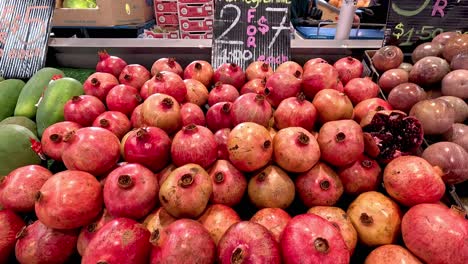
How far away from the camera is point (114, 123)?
146 centimetres

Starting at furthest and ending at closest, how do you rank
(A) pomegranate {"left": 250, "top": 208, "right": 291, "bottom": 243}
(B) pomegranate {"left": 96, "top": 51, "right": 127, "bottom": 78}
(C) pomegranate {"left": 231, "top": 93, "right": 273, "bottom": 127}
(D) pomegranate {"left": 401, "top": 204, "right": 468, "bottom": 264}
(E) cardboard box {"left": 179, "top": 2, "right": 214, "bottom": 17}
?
(E) cardboard box {"left": 179, "top": 2, "right": 214, "bottom": 17} < (B) pomegranate {"left": 96, "top": 51, "right": 127, "bottom": 78} < (C) pomegranate {"left": 231, "top": 93, "right": 273, "bottom": 127} < (A) pomegranate {"left": 250, "top": 208, "right": 291, "bottom": 243} < (D) pomegranate {"left": 401, "top": 204, "right": 468, "bottom": 264}

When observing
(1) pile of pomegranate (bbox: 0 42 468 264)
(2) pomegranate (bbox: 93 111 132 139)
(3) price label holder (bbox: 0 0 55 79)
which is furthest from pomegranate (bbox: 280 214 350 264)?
(3) price label holder (bbox: 0 0 55 79)

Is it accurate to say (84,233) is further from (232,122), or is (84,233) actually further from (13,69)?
(13,69)

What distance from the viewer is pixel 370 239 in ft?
3.54

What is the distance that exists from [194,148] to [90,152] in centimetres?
44

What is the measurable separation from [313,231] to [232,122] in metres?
0.69

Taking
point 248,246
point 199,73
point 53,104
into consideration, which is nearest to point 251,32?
point 199,73

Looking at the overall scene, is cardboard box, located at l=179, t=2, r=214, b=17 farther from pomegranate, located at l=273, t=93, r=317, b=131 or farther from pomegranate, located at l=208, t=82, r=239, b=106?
pomegranate, located at l=273, t=93, r=317, b=131

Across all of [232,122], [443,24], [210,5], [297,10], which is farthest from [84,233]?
[297,10]

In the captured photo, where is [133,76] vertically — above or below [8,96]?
above

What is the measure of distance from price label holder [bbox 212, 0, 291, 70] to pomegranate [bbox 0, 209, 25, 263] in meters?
1.48

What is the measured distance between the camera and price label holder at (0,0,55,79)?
7.01 ft

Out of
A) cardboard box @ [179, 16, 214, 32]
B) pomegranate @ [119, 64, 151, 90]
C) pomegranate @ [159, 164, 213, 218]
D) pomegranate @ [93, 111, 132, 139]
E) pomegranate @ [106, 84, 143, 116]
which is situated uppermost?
cardboard box @ [179, 16, 214, 32]

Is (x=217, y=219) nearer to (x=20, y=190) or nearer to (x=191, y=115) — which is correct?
(x=191, y=115)
